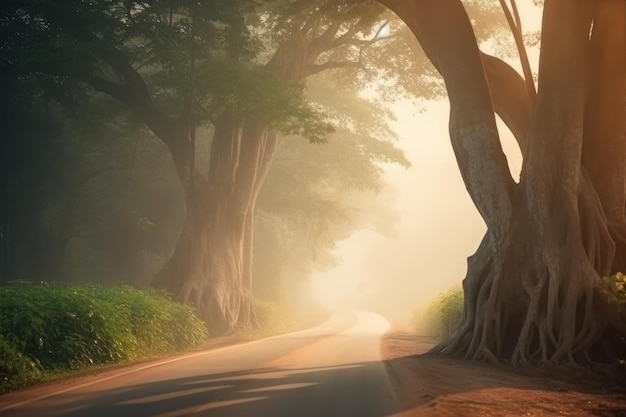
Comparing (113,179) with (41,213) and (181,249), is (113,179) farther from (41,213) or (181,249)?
(181,249)

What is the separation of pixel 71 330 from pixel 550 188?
1084cm

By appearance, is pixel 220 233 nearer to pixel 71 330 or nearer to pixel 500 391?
pixel 71 330

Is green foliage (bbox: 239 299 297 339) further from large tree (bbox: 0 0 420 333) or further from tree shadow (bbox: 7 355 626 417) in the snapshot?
tree shadow (bbox: 7 355 626 417)

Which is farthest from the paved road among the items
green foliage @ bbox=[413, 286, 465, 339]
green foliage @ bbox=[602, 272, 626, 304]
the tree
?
green foliage @ bbox=[413, 286, 465, 339]

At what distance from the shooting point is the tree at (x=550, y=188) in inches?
539

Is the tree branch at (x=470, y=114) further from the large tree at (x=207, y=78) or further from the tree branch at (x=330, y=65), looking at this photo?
the tree branch at (x=330, y=65)

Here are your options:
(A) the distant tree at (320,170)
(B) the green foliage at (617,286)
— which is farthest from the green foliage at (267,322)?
(B) the green foliage at (617,286)

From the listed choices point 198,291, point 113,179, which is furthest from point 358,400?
point 113,179

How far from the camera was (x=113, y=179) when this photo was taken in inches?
1439

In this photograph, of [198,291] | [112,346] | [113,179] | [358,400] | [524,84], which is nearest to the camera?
[358,400]

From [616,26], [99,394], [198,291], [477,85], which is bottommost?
[99,394]

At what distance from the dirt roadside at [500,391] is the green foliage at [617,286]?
1549 millimetres

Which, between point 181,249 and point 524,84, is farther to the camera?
point 181,249

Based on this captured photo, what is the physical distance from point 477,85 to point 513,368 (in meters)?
6.56
